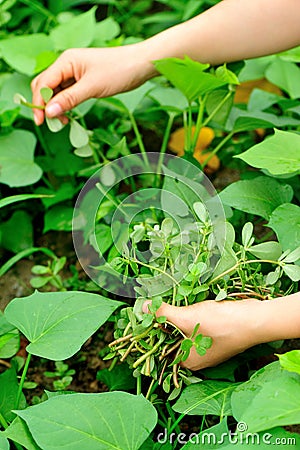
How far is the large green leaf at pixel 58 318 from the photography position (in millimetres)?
1009

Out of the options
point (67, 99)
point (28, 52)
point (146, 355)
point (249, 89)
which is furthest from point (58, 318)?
point (249, 89)

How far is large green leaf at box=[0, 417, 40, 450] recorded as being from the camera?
3.03ft

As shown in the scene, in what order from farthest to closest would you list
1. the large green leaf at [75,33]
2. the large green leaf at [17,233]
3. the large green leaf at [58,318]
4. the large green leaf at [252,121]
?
the large green leaf at [75,33] → the large green leaf at [17,233] → the large green leaf at [252,121] → the large green leaf at [58,318]

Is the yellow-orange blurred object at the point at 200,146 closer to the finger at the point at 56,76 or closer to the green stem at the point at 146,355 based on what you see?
the finger at the point at 56,76

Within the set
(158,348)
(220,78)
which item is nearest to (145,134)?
(220,78)

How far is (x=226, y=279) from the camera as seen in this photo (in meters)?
1.06

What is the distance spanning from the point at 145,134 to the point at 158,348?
0.91 metres

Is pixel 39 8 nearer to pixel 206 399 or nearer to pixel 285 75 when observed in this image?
pixel 285 75

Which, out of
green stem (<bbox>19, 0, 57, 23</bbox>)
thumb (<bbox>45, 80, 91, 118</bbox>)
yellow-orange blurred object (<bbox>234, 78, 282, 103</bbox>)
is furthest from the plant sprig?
green stem (<bbox>19, 0, 57, 23</bbox>)

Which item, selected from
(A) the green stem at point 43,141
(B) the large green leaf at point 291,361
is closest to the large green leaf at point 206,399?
(B) the large green leaf at point 291,361

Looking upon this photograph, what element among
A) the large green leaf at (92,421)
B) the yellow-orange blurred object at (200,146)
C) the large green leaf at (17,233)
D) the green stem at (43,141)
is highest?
the large green leaf at (92,421)

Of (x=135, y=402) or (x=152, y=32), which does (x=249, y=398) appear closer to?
(x=135, y=402)

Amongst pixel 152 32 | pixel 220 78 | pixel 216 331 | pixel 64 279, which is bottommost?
pixel 64 279

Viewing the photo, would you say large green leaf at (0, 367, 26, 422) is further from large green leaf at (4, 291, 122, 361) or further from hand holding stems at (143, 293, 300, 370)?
hand holding stems at (143, 293, 300, 370)
